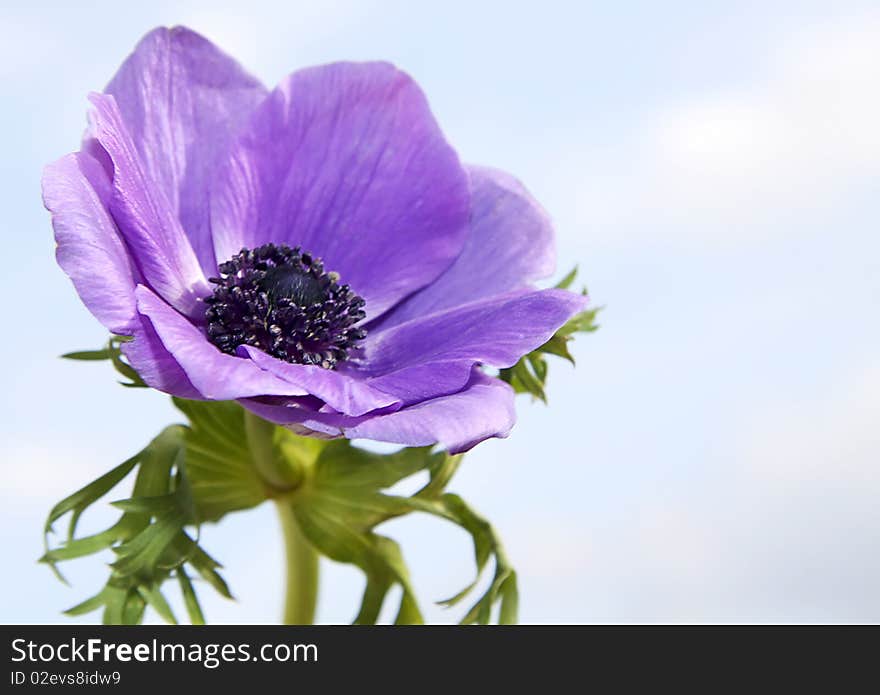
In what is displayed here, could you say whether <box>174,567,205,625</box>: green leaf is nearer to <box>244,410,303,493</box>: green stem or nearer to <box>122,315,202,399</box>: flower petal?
<box>244,410,303,493</box>: green stem

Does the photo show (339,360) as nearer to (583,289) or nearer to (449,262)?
(449,262)

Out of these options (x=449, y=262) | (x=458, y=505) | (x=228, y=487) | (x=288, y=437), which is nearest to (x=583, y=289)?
(x=449, y=262)

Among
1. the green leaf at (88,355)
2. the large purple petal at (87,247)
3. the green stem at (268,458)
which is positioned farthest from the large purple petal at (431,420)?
the green leaf at (88,355)

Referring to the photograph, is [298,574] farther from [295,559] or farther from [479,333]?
[479,333]

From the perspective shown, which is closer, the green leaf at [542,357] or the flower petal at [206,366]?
the flower petal at [206,366]

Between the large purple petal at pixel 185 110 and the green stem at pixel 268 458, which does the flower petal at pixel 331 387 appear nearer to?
the green stem at pixel 268 458
